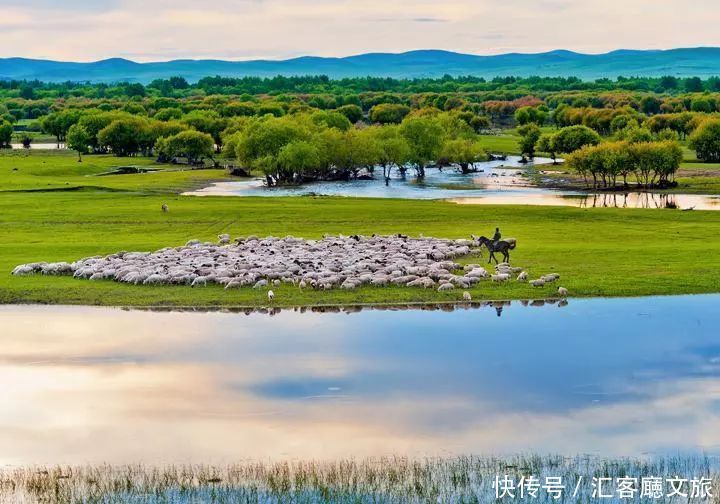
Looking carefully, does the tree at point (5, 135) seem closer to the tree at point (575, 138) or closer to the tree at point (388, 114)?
the tree at point (388, 114)

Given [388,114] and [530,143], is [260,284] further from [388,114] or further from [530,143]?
[388,114]

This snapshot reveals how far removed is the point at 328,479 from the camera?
1839 cm

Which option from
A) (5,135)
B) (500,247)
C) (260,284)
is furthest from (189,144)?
(260,284)

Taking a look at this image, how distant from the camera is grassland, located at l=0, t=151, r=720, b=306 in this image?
35469 millimetres

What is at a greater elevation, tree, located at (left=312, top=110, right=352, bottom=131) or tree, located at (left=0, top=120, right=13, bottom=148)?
tree, located at (left=312, top=110, right=352, bottom=131)

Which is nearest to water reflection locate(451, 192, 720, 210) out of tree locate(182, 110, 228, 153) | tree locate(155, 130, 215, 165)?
tree locate(155, 130, 215, 165)

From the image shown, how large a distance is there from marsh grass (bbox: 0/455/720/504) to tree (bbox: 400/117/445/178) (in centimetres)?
8118

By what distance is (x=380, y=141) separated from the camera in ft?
317

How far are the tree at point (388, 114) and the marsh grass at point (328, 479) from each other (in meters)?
152

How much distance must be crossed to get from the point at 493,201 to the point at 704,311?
41.8 meters

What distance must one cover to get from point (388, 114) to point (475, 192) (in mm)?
90125

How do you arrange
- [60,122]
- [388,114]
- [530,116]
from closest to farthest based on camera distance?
1. [60,122]
2. [530,116]
3. [388,114]

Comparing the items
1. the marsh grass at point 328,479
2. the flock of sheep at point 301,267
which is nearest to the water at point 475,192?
the flock of sheep at point 301,267

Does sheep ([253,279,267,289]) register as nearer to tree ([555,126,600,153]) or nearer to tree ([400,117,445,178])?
tree ([400,117,445,178])
